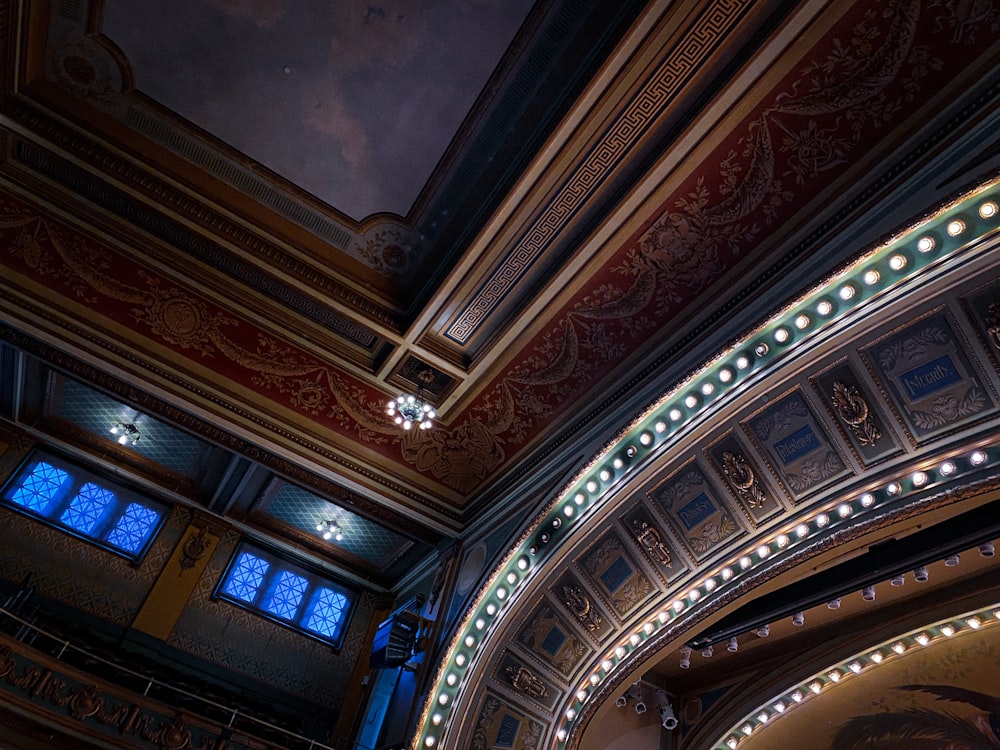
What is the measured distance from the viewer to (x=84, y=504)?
1073 cm

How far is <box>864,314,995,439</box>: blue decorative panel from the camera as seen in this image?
519cm

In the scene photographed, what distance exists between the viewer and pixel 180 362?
8.86 m

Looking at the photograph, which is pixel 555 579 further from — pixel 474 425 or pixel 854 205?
pixel 854 205

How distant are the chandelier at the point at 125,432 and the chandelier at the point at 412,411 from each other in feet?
15.3

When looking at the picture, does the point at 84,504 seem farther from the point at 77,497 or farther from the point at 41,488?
the point at 41,488

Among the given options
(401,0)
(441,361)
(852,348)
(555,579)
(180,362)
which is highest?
(401,0)

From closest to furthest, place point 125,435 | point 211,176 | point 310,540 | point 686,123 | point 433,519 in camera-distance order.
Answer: point 686,123 < point 211,176 < point 433,519 < point 125,435 < point 310,540

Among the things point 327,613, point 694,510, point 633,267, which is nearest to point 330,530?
point 327,613

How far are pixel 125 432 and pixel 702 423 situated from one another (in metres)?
8.95

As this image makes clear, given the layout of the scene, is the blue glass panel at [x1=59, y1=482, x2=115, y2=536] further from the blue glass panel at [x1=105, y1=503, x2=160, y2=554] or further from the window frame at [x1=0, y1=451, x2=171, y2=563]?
the blue glass panel at [x1=105, y1=503, x2=160, y2=554]

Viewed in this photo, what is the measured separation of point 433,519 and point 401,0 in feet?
21.8

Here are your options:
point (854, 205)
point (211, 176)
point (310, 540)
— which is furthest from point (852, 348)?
point (310, 540)

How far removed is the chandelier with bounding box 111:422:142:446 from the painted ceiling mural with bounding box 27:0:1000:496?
2715 millimetres

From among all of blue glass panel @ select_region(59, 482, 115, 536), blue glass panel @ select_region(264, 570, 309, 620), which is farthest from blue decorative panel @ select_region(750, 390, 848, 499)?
blue glass panel @ select_region(59, 482, 115, 536)
